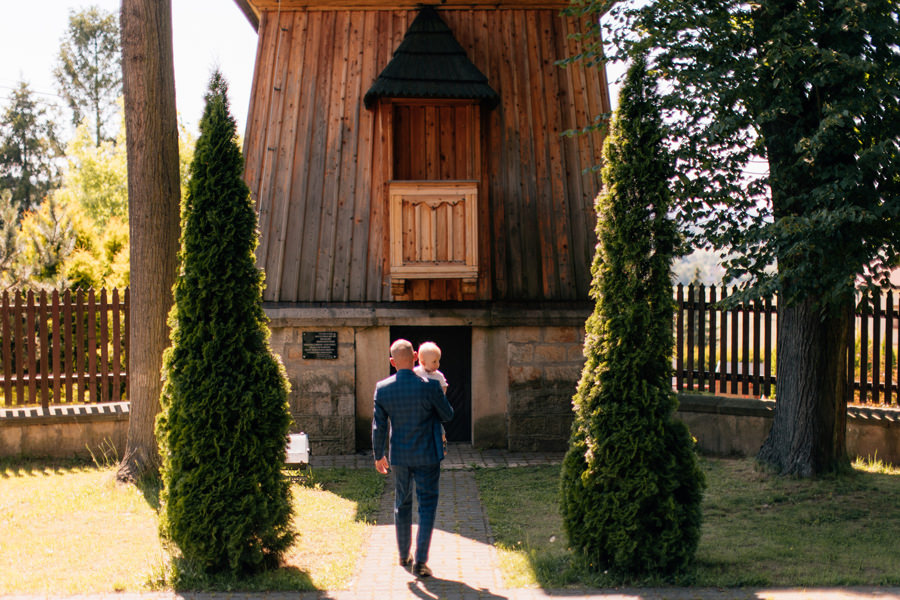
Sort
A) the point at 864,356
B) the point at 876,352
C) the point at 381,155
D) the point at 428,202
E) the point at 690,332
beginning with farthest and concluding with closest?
the point at 690,332
the point at 381,155
the point at 428,202
the point at 876,352
the point at 864,356

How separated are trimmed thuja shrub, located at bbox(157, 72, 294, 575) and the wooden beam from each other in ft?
20.9

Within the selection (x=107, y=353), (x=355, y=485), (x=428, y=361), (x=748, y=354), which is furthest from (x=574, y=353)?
(x=107, y=353)

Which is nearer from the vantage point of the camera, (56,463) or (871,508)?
(871,508)

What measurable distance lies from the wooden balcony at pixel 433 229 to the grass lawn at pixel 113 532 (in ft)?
9.23

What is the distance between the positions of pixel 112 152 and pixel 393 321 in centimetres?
3084

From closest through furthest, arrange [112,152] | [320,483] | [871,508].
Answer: [871,508] → [320,483] → [112,152]

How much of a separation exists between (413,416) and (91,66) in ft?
129

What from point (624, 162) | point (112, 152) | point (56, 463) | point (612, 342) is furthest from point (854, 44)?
point (112, 152)

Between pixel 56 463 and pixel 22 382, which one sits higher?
pixel 22 382

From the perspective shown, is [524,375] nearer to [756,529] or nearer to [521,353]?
[521,353]

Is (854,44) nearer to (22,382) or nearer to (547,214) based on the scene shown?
A: (547,214)

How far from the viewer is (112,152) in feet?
124

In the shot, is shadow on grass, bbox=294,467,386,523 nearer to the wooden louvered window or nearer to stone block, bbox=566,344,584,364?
the wooden louvered window

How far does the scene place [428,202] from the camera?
11.1 metres
